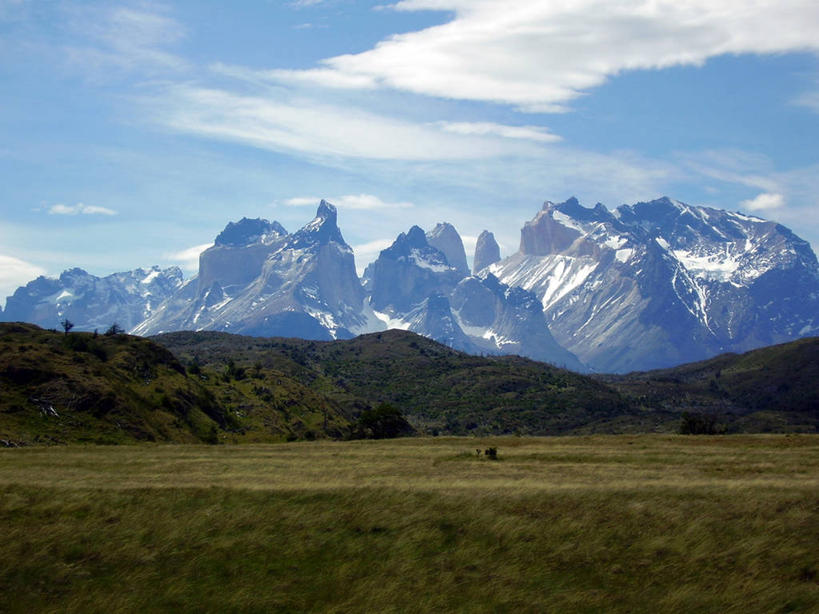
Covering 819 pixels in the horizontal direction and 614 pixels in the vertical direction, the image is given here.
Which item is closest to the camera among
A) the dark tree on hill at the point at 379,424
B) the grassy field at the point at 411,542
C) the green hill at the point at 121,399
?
the grassy field at the point at 411,542

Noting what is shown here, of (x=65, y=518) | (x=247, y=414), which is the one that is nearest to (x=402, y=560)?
(x=65, y=518)

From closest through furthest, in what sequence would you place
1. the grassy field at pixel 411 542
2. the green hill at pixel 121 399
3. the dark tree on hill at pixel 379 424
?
1. the grassy field at pixel 411 542
2. the green hill at pixel 121 399
3. the dark tree on hill at pixel 379 424

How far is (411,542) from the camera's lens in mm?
31312

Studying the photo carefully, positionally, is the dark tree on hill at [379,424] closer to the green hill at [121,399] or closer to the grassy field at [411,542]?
the green hill at [121,399]

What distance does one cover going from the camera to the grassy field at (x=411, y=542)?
2762cm

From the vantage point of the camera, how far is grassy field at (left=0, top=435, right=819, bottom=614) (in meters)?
27.6

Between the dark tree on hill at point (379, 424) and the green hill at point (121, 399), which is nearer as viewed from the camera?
the green hill at point (121, 399)

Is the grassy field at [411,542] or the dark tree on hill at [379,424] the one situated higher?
the grassy field at [411,542]

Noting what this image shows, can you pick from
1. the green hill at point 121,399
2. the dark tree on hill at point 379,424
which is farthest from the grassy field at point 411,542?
the dark tree on hill at point 379,424

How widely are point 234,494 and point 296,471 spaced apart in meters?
8.42

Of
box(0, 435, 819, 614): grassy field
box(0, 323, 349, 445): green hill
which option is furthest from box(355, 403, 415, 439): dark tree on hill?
box(0, 435, 819, 614): grassy field

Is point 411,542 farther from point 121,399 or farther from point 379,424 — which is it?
point 379,424

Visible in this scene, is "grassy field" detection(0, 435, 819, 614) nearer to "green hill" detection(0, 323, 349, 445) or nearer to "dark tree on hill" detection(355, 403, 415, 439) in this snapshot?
"green hill" detection(0, 323, 349, 445)

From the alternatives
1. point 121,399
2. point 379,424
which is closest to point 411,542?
point 121,399
